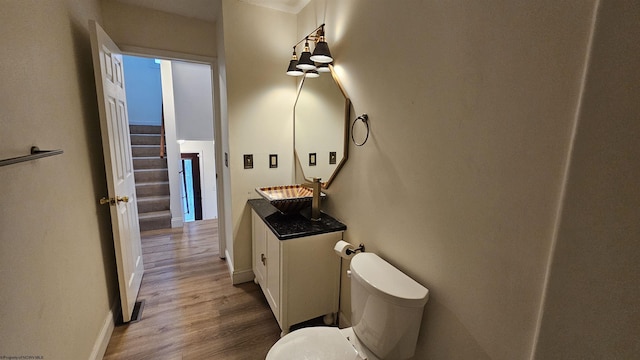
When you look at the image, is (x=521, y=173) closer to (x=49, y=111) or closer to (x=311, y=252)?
(x=311, y=252)

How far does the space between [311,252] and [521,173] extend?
125 centimetres

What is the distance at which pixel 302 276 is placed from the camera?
5.70 feet

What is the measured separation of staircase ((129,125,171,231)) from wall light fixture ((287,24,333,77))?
3118 mm

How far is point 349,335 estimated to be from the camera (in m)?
1.31

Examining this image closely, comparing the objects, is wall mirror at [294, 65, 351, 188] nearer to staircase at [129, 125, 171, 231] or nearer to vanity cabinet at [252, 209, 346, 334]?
vanity cabinet at [252, 209, 346, 334]

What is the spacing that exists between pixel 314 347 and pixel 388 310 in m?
0.39

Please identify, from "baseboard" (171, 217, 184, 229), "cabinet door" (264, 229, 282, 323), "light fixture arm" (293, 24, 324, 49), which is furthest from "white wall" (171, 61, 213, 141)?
"cabinet door" (264, 229, 282, 323)

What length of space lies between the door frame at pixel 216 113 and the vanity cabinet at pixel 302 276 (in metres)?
0.94

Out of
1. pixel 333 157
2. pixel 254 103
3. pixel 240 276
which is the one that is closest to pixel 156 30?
pixel 254 103

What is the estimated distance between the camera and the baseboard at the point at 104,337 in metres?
1.57

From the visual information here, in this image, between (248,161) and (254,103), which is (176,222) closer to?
(248,161)

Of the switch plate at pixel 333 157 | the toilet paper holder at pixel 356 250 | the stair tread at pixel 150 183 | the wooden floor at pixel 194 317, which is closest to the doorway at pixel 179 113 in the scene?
the stair tread at pixel 150 183

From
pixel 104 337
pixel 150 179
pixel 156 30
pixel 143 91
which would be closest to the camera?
pixel 104 337

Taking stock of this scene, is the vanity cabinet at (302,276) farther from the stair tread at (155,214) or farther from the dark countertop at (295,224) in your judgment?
the stair tread at (155,214)
